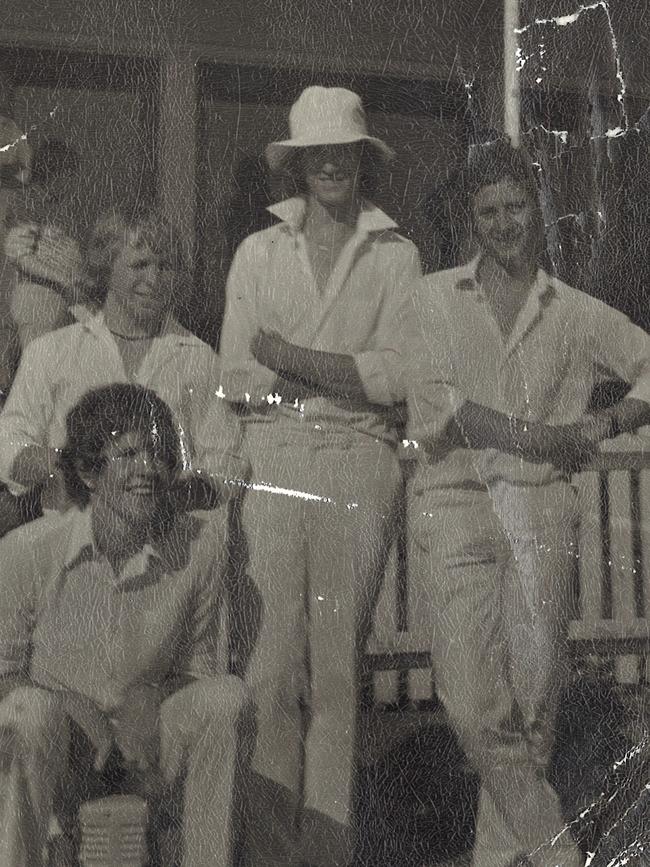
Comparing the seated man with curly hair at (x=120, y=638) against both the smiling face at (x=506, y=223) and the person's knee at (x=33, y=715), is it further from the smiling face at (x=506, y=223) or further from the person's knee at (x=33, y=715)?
the smiling face at (x=506, y=223)

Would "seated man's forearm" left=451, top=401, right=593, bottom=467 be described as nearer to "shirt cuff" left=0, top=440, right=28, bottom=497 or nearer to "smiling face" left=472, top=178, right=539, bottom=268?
"smiling face" left=472, top=178, right=539, bottom=268

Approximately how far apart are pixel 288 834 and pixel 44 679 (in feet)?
0.72

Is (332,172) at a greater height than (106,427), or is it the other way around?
(332,172)

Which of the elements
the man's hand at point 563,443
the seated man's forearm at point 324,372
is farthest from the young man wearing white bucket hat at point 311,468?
the man's hand at point 563,443

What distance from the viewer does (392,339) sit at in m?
0.84

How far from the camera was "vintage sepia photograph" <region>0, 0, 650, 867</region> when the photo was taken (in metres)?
0.81

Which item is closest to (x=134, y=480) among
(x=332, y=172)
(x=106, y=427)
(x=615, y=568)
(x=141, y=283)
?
(x=106, y=427)

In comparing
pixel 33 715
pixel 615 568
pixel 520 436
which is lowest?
pixel 33 715

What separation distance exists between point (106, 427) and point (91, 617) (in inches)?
5.6

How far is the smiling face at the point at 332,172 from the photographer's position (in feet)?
2.75

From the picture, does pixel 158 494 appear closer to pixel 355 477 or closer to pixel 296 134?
pixel 355 477

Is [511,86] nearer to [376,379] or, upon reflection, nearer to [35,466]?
[376,379]

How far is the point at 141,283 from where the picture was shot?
83cm

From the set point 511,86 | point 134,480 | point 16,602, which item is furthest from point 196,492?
point 511,86
